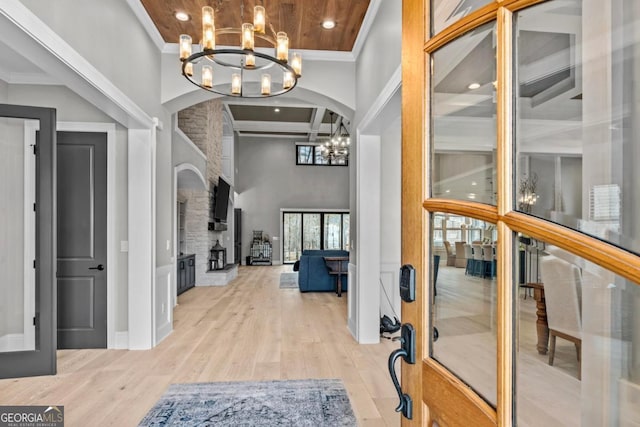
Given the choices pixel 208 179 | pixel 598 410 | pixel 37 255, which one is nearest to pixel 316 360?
pixel 37 255

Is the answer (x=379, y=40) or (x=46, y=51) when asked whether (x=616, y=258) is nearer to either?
(x=46, y=51)

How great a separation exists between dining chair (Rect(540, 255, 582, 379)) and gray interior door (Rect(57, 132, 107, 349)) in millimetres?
4386

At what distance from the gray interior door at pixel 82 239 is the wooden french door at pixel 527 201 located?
4.07 metres

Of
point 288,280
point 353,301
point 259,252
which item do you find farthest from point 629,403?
point 259,252

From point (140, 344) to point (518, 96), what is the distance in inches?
169

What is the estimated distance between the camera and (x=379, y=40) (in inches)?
138

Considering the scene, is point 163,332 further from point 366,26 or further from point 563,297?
point 563,297

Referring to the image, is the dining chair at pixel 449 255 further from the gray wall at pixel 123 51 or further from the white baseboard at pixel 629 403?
the gray wall at pixel 123 51

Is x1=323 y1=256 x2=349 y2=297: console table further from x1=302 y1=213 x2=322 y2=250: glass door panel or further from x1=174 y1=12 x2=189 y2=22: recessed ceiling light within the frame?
x1=302 y1=213 x2=322 y2=250: glass door panel

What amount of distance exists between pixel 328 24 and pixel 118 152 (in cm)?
260

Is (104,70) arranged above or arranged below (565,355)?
above

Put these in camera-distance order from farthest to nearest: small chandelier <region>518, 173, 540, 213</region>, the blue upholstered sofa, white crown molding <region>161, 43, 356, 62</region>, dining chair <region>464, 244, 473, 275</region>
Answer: the blue upholstered sofa
white crown molding <region>161, 43, 356, 62</region>
dining chair <region>464, 244, 473, 275</region>
small chandelier <region>518, 173, 540, 213</region>

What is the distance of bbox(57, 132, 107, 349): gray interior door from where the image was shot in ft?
13.4

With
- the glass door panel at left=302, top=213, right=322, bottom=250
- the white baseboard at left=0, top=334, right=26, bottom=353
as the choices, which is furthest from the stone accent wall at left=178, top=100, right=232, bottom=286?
the glass door panel at left=302, top=213, right=322, bottom=250
